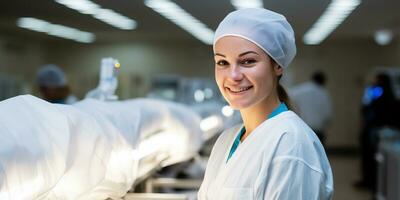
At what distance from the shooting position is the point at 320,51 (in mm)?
9695

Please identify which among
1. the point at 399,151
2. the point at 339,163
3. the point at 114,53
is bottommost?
the point at 339,163

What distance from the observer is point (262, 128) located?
4.22 feet

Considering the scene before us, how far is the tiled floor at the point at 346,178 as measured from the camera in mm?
6047

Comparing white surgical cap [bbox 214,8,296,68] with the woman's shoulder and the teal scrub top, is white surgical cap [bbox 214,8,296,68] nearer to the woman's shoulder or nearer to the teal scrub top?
the teal scrub top

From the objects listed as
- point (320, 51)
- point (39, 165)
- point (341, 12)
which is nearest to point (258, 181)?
point (39, 165)

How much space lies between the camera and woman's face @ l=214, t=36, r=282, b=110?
49.8 inches

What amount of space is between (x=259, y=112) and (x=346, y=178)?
20.4 ft

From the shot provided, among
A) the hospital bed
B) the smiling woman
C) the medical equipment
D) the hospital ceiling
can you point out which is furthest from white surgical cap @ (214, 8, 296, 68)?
the hospital ceiling

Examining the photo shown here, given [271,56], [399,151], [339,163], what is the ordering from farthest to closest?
[339,163]
[399,151]
[271,56]

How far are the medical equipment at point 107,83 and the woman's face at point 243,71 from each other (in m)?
0.88

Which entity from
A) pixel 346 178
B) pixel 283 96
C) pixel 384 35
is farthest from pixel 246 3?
pixel 384 35

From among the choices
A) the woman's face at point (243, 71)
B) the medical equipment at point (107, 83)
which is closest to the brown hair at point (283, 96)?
the woman's face at point (243, 71)

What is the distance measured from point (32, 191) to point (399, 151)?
3.84 m

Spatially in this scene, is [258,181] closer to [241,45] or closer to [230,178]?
[230,178]
